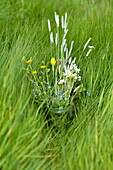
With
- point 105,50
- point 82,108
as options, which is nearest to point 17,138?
point 82,108

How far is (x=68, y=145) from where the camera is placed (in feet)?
5.42

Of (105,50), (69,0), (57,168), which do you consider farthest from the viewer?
(69,0)

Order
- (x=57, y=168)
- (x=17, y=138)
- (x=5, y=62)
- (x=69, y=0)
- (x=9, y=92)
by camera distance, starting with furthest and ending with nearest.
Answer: (x=69, y=0)
(x=5, y=62)
(x=9, y=92)
(x=57, y=168)
(x=17, y=138)

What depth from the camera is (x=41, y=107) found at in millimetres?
1915

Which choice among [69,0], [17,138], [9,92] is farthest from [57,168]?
[69,0]

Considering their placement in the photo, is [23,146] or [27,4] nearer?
[23,146]

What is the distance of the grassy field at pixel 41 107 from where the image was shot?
1.42 metres

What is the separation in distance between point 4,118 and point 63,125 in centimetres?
55

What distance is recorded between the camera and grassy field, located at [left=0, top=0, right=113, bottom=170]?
1.42m

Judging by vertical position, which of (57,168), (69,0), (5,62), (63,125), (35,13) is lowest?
(57,168)

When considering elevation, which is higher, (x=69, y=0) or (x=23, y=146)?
(x=69, y=0)

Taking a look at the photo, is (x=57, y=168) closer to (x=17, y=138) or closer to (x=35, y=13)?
(x=17, y=138)

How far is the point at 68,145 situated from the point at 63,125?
0.80 feet

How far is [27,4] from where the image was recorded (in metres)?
3.05
